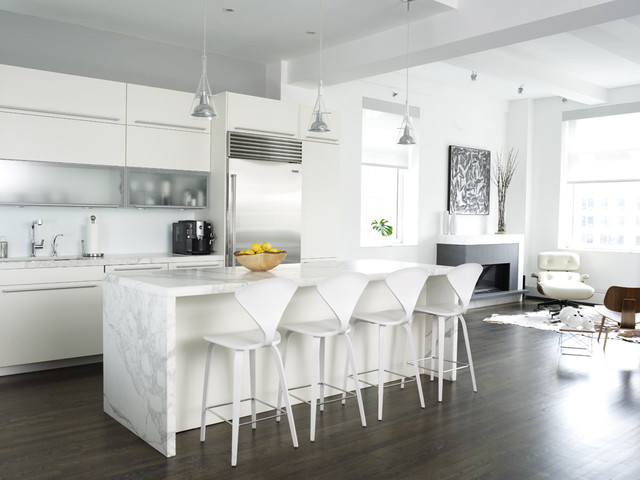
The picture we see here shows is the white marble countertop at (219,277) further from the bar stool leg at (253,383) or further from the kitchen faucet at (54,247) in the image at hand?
the kitchen faucet at (54,247)

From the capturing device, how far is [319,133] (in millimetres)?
6551

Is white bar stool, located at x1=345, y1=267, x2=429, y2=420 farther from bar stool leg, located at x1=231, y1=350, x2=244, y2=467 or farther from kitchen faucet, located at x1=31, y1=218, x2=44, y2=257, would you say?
kitchen faucet, located at x1=31, y1=218, x2=44, y2=257

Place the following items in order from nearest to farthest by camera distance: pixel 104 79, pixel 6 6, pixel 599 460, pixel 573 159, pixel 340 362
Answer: pixel 599 460
pixel 340 362
pixel 6 6
pixel 104 79
pixel 573 159

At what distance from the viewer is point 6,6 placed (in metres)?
4.98

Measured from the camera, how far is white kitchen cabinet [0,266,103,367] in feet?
15.4

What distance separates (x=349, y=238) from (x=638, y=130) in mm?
4727

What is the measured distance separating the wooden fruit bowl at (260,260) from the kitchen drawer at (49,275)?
166cm

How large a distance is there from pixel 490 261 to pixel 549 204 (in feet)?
5.56

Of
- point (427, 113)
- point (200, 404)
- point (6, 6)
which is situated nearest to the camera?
point (200, 404)

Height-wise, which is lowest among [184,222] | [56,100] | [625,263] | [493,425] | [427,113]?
[493,425]

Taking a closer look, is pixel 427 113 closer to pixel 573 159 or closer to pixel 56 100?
pixel 573 159

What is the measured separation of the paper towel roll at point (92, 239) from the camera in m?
5.40

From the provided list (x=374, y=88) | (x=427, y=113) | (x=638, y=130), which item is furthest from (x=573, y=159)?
(x=374, y=88)

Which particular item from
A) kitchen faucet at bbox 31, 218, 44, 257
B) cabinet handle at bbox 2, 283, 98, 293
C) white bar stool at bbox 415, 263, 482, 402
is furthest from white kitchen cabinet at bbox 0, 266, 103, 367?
white bar stool at bbox 415, 263, 482, 402
